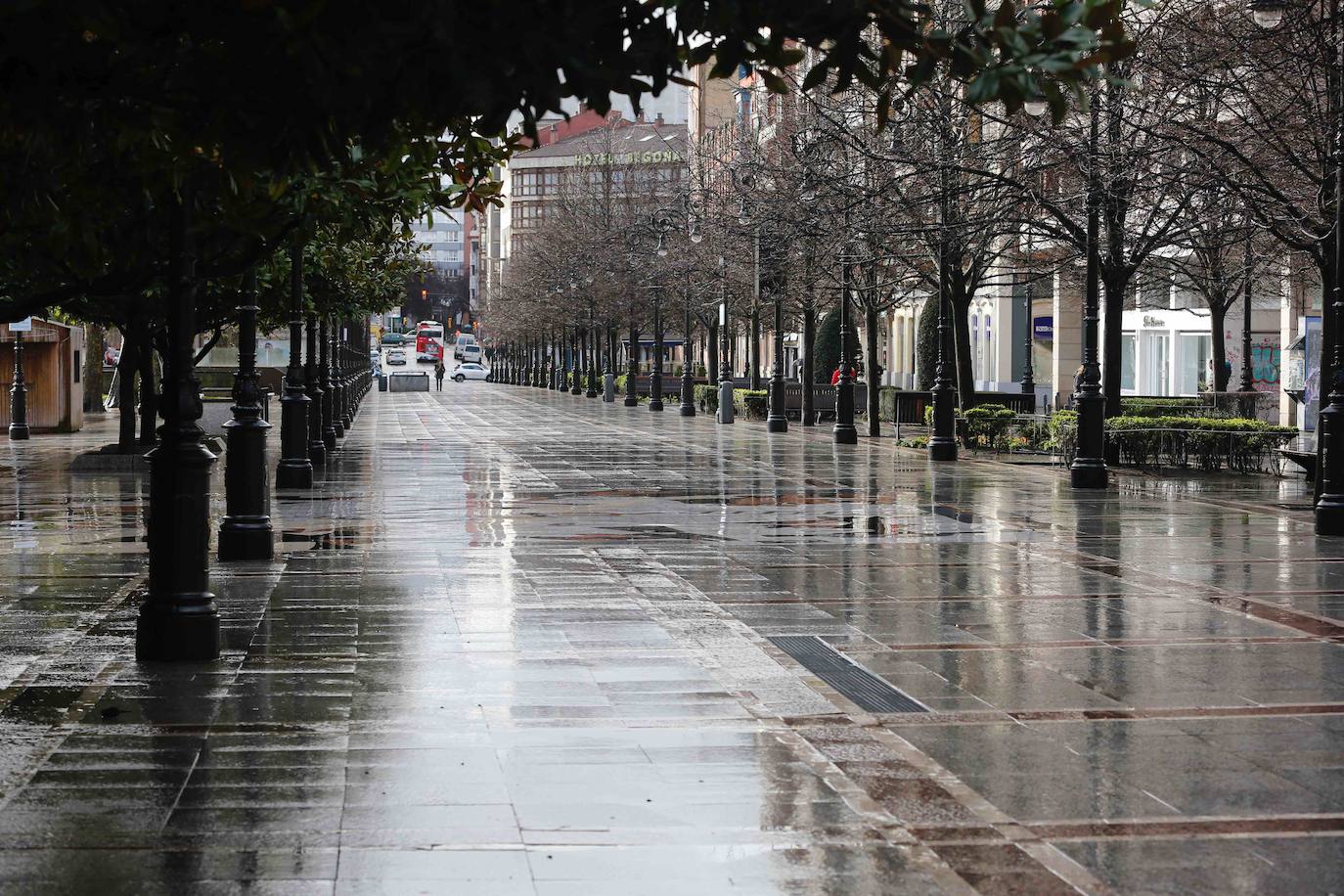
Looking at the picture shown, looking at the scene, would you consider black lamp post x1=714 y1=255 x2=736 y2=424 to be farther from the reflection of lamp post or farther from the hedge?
the hedge

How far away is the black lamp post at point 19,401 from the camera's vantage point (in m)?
36.5

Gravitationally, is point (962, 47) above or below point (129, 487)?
above

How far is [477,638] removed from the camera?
10.7 meters

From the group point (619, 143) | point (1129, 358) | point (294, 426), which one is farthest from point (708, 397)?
point (619, 143)

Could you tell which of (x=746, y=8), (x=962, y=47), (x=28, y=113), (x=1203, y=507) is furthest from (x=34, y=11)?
(x=1203, y=507)

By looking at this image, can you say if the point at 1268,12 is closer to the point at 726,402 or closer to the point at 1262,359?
the point at 726,402

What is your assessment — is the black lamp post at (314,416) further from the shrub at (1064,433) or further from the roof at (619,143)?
the shrub at (1064,433)

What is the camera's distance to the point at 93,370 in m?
50.6

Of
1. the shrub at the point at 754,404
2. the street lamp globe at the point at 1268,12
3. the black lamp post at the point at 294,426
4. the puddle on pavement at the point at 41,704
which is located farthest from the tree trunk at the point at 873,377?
the puddle on pavement at the point at 41,704

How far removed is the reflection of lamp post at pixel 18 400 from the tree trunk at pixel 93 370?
960cm

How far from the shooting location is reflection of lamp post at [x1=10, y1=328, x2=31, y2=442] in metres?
36.5

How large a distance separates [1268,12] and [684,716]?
42.9 feet

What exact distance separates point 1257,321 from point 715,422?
21310mm

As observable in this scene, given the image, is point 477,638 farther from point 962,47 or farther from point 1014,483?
point 1014,483
